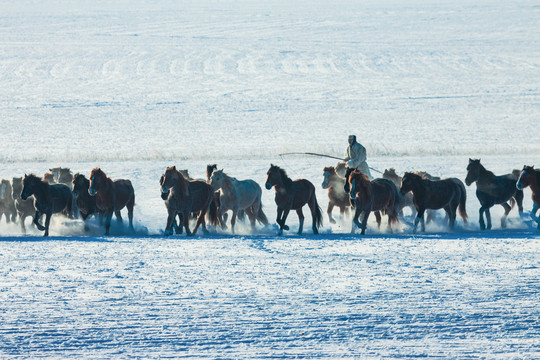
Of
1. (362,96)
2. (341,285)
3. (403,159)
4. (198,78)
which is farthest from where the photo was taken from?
(198,78)

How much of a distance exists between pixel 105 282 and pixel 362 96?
31091 millimetres

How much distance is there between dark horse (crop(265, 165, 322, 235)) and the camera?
1240 centimetres

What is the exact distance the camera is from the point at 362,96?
3891 cm

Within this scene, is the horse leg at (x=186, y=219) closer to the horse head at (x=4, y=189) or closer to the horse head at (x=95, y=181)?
the horse head at (x=95, y=181)

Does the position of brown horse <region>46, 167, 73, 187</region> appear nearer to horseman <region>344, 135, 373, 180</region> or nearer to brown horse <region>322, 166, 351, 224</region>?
brown horse <region>322, 166, 351, 224</region>

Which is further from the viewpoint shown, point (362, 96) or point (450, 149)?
point (362, 96)

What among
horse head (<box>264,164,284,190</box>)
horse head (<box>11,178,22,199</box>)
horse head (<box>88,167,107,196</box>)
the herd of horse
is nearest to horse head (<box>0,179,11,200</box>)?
the herd of horse

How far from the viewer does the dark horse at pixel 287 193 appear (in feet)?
40.7

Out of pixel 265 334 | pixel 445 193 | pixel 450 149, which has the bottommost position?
pixel 265 334

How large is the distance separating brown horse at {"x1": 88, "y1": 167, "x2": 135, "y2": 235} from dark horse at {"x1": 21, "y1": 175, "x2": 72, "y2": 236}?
1.90 ft

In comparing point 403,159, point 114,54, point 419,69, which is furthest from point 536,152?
point 114,54

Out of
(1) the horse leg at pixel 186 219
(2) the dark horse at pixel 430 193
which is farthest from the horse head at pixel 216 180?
(2) the dark horse at pixel 430 193

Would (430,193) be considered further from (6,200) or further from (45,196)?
(6,200)

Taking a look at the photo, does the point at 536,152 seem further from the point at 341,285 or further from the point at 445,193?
the point at 341,285
